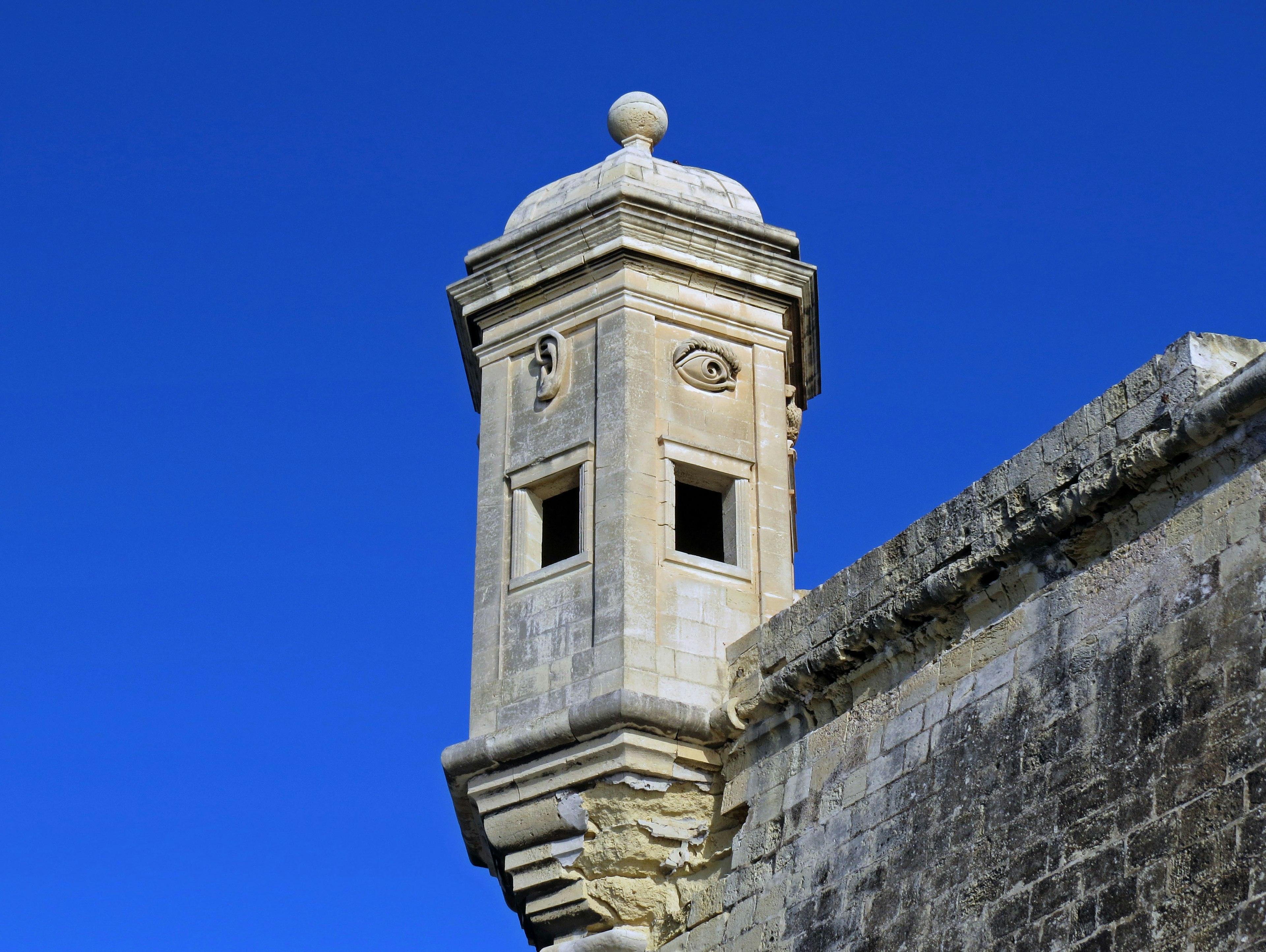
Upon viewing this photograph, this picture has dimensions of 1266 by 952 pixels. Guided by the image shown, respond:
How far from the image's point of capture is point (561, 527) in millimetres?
10945

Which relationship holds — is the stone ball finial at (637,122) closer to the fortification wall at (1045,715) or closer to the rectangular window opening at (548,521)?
the rectangular window opening at (548,521)

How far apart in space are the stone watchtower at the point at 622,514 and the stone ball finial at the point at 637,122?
0.01 meters

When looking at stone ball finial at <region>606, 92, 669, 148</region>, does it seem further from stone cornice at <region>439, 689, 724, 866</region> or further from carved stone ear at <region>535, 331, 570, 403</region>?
stone cornice at <region>439, 689, 724, 866</region>

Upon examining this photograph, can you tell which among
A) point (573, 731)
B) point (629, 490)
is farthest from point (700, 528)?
point (573, 731)

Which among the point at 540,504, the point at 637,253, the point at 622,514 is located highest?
the point at 637,253

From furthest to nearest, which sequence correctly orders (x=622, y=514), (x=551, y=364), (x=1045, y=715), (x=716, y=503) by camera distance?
(x=716, y=503), (x=551, y=364), (x=622, y=514), (x=1045, y=715)

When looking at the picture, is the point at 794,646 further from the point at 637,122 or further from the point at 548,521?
the point at 637,122

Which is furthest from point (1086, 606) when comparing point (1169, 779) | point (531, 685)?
point (531, 685)

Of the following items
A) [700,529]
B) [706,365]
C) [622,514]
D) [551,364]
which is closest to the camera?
[622,514]

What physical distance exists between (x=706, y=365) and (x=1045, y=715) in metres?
3.72

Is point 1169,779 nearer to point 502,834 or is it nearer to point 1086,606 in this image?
point 1086,606

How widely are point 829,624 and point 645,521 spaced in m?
1.45

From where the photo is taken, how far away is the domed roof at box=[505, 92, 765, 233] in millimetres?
10914

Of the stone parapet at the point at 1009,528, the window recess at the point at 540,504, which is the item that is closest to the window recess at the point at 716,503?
the window recess at the point at 540,504
